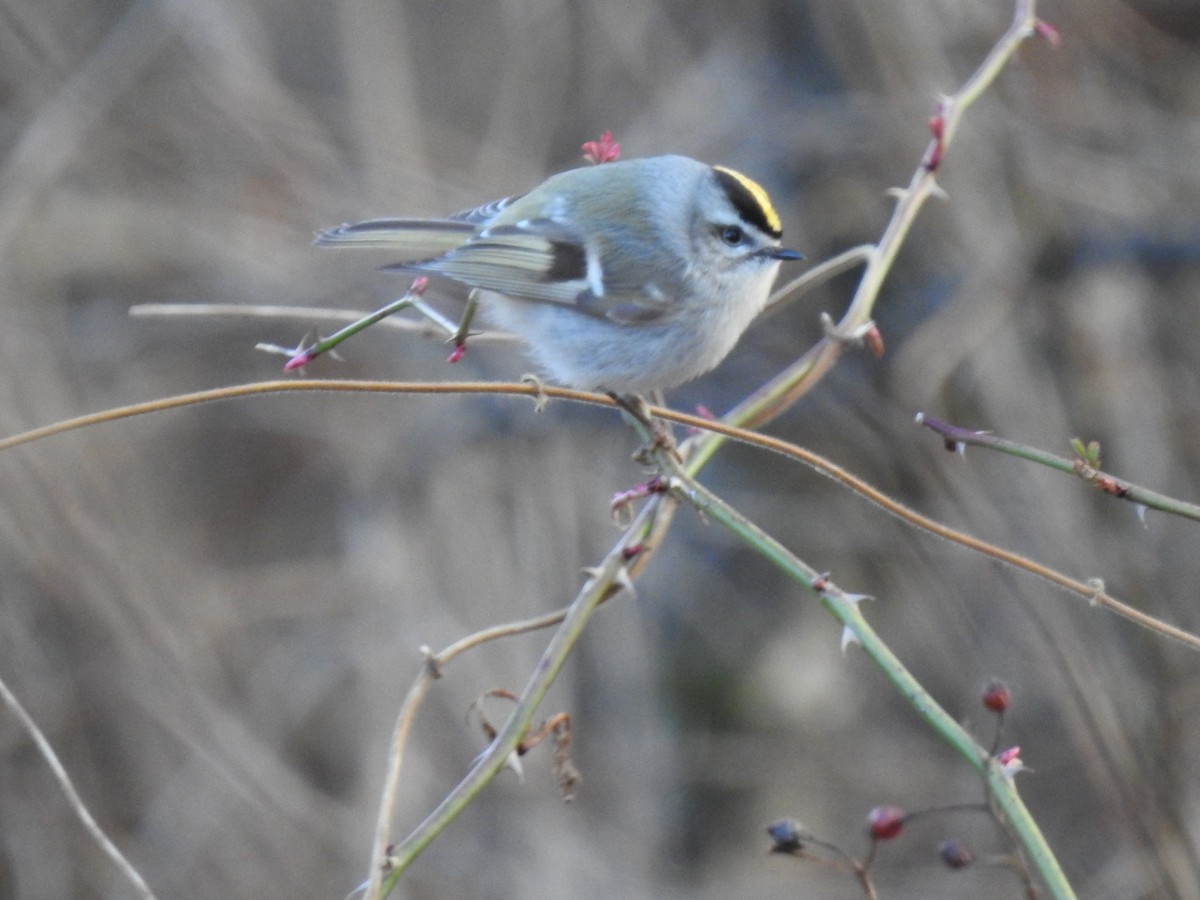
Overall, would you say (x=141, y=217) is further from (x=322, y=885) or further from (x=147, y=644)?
(x=322, y=885)

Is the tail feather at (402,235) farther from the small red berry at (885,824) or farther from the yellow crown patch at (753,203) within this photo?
the small red berry at (885,824)

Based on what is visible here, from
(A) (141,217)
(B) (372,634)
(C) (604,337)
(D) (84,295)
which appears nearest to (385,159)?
(A) (141,217)

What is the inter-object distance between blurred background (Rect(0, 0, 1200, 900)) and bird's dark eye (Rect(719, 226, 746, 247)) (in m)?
0.76

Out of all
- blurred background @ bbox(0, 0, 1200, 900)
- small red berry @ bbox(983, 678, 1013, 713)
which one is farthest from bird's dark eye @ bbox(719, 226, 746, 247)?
small red berry @ bbox(983, 678, 1013, 713)

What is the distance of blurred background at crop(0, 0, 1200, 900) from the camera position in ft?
14.1

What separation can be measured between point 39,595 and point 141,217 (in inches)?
61.7

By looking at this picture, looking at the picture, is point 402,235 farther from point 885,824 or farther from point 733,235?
point 885,824

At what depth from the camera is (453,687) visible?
15.8ft

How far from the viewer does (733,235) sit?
2.98m

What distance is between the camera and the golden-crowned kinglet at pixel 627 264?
2910 millimetres

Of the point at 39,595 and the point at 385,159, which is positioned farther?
the point at 385,159

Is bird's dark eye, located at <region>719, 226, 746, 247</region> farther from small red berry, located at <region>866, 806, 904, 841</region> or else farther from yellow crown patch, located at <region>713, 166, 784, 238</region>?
small red berry, located at <region>866, 806, 904, 841</region>

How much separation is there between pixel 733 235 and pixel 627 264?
257mm

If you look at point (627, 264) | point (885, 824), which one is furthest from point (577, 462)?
point (885, 824)
